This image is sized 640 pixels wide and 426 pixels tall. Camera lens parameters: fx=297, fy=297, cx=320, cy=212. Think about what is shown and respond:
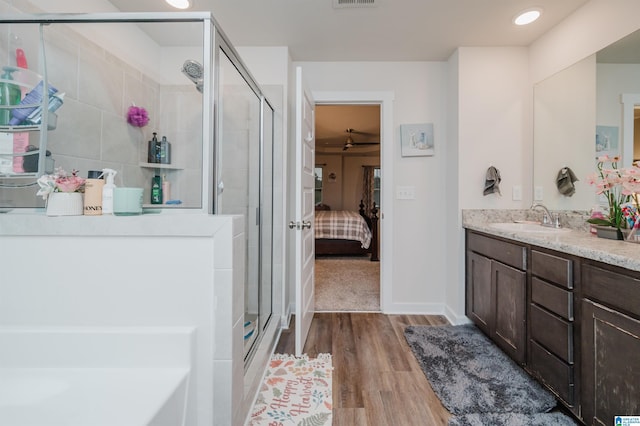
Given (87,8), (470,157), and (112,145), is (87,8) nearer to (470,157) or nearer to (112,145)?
(112,145)

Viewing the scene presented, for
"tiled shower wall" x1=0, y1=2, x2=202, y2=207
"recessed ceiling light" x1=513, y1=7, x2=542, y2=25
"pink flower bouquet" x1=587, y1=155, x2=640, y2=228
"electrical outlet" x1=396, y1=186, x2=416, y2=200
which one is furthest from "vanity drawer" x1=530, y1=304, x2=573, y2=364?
"recessed ceiling light" x1=513, y1=7, x2=542, y2=25

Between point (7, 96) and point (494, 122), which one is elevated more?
point (494, 122)

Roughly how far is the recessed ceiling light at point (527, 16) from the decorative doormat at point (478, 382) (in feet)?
7.81

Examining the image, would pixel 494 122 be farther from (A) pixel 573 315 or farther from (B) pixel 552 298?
(A) pixel 573 315

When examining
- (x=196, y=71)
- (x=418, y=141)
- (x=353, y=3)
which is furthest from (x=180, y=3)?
(x=418, y=141)

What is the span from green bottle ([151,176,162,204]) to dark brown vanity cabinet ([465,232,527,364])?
6.88ft

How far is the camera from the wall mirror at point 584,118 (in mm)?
1750

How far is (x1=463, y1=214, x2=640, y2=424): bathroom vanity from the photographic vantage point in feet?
3.79

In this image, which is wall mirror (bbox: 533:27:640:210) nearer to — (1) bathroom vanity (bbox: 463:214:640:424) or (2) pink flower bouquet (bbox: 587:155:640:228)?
(2) pink flower bouquet (bbox: 587:155:640:228)

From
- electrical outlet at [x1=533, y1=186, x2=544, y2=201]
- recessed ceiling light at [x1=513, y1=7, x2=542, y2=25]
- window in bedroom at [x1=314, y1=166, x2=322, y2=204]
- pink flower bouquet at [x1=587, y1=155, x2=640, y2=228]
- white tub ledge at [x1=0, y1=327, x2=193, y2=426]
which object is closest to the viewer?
white tub ledge at [x1=0, y1=327, x2=193, y2=426]

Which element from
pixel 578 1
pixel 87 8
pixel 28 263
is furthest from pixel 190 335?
pixel 578 1

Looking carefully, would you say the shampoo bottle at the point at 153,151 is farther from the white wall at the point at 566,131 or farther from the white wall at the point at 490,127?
the white wall at the point at 566,131

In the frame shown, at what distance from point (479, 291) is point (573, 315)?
3.02 ft

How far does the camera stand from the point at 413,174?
2.83 m
